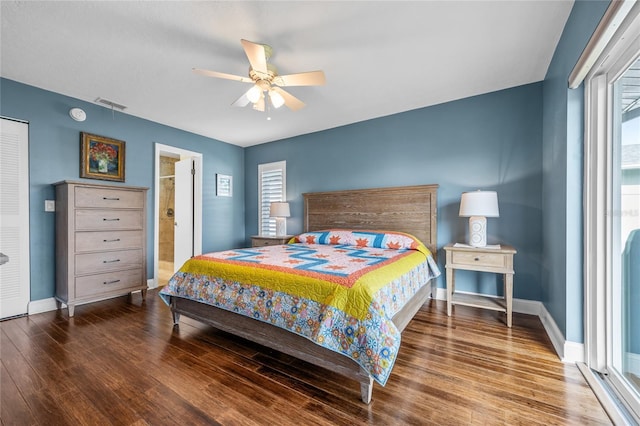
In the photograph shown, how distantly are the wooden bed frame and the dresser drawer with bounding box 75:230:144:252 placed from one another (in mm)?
1324

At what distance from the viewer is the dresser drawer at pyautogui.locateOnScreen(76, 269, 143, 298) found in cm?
293

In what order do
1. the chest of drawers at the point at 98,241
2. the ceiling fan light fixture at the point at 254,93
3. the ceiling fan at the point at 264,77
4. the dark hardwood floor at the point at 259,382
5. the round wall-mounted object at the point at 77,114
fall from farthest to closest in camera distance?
the round wall-mounted object at the point at 77,114 < the chest of drawers at the point at 98,241 < the ceiling fan light fixture at the point at 254,93 < the ceiling fan at the point at 264,77 < the dark hardwood floor at the point at 259,382

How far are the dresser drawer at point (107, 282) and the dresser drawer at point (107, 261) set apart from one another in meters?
0.07

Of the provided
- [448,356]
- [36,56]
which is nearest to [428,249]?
[448,356]

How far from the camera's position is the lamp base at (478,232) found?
9.04 ft

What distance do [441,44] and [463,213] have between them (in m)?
1.60

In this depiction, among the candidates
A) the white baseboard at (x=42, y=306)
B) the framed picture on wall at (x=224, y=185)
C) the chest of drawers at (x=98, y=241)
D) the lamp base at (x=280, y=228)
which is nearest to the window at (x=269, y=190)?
the lamp base at (x=280, y=228)

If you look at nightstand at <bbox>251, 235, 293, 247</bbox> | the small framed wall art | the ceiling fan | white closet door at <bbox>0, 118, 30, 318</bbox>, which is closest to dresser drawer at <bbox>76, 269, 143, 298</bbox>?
white closet door at <bbox>0, 118, 30, 318</bbox>

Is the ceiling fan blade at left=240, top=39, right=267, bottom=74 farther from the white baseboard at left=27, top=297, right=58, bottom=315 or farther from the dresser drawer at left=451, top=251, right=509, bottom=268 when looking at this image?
the white baseboard at left=27, top=297, right=58, bottom=315

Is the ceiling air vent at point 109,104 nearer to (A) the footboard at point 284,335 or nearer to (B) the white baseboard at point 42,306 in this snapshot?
(B) the white baseboard at point 42,306

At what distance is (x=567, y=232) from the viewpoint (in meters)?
1.88

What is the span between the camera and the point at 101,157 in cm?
344

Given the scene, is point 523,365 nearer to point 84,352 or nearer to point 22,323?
point 84,352

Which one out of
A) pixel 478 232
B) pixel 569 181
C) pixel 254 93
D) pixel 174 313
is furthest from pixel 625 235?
pixel 174 313
